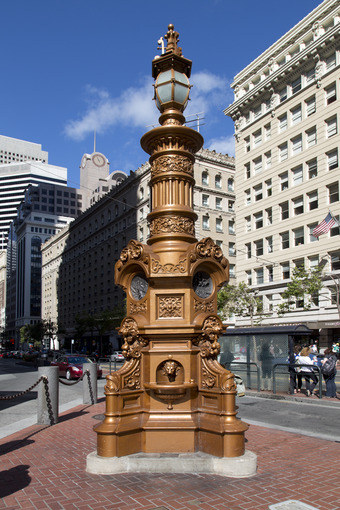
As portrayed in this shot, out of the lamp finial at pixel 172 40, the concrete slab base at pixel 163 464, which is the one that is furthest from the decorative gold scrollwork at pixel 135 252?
the lamp finial at pixel 172 40

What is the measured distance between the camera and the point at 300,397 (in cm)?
1395

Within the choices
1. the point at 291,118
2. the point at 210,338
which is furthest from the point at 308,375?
the point at 291,118

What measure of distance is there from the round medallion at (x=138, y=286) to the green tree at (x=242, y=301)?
107 feet

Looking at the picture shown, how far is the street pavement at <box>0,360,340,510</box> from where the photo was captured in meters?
4.89

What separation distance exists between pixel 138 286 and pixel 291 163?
35.7 metres

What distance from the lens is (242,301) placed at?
139 feet

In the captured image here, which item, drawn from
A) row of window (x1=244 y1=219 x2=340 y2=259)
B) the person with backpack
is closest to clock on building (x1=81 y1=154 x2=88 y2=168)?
row of window (x1=244 y1=219 x2=340 y2=259)

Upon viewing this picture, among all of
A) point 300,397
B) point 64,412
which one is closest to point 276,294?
point 300,397

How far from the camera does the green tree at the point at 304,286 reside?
106ft

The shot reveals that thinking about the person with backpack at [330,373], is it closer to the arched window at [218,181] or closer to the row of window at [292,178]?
the row of window at [292,178]

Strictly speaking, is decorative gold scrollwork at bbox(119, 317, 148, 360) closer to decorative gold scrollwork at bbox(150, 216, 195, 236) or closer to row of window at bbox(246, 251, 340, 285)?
decorative gold scrollwork at bbox(150, 216, 195, 236)

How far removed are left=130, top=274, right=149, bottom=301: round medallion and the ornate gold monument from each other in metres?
0.02

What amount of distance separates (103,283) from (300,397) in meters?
57.3

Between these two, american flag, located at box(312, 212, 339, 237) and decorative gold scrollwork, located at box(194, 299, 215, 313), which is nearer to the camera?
decorative gold scrollwork, located at box(194, 299, 215, 313)
